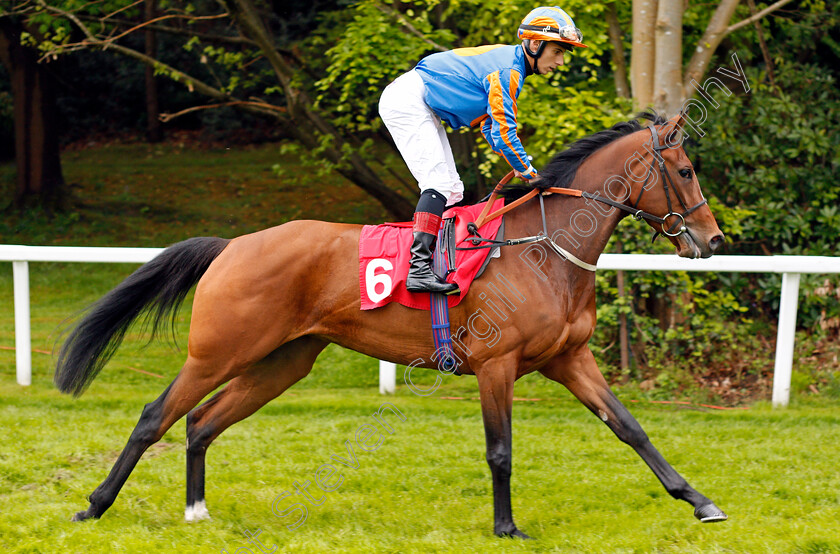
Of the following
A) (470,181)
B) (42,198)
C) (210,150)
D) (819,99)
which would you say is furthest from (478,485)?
(210,150)

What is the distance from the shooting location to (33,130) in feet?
42.8

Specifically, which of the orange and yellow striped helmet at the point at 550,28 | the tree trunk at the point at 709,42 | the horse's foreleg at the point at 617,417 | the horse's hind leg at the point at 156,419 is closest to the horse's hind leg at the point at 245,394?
the horse's hind leg at the point at 156,419

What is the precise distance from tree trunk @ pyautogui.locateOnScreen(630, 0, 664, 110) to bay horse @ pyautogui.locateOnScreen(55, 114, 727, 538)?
2703mm

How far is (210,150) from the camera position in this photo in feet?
58.5

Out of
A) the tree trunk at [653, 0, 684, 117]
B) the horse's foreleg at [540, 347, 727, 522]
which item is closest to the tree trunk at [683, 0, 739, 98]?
the tree trunk at [653, 0, 684, 117]

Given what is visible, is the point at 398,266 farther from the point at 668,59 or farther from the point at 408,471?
the point at 668,59

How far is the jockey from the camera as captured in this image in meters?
3.74

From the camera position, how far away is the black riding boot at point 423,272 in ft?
12.5

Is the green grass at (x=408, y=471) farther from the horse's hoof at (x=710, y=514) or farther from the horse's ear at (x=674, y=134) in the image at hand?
the horse's ear at (x=674, y=134)

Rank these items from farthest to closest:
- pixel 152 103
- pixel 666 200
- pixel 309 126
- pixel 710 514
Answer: pixel 152 103
pixel 309 126
pixel 666 200
pixel 710 514

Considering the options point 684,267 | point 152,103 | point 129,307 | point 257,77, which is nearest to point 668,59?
point 684,267

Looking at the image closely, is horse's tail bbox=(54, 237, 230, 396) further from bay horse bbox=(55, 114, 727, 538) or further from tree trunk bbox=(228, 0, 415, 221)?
tree trunk bbox=(228, 0, 415, 221)

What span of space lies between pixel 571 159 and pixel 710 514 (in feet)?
6.00

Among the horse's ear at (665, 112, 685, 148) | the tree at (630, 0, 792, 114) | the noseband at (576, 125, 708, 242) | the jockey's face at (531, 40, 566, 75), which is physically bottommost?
the noseband at (576, 125, 708, 242)
